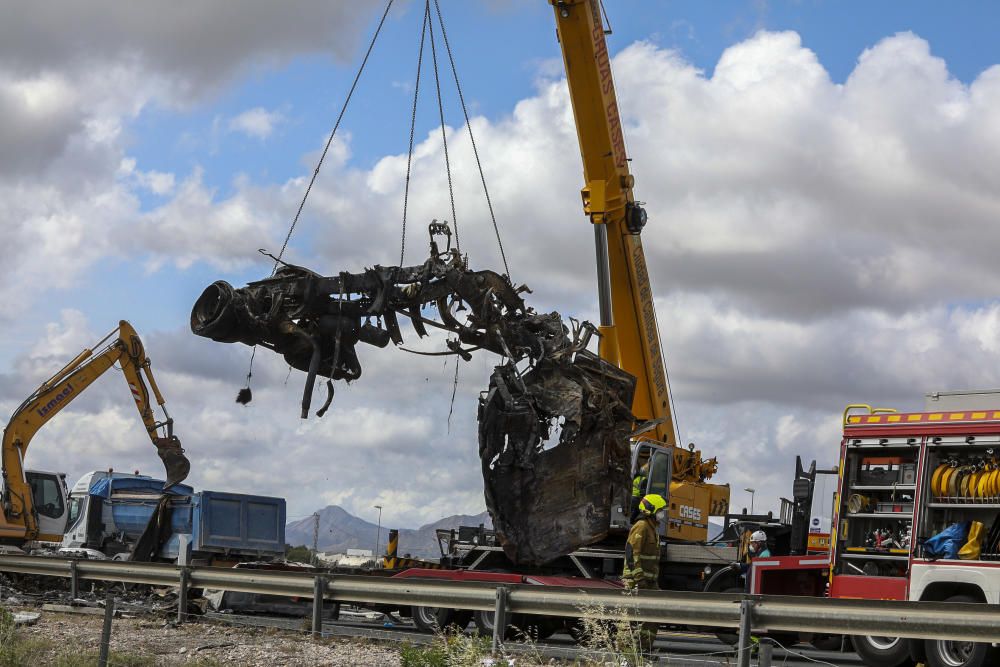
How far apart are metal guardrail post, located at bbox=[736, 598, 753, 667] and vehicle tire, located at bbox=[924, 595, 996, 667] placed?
3.66 metres

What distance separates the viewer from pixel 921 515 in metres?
14.1

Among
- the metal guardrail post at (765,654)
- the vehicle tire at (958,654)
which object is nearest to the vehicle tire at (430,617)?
the vehicle tire at (958,654)

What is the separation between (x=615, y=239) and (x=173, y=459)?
39.6ft

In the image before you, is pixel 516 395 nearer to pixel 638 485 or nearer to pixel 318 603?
pixel 638 485

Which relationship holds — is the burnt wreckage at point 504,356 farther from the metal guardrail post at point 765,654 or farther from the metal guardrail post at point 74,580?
the metal guardrail post at point 765,654

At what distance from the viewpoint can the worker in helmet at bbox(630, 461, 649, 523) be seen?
57.8 ft

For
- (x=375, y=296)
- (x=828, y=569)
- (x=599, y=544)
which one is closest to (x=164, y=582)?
(x=375, y=296)

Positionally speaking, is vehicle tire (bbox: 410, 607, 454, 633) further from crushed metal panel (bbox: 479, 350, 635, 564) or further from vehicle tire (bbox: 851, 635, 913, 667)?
vehicle tire (bbox: 851, 635, 913, 667)

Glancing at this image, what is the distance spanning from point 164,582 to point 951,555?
9.61 metres

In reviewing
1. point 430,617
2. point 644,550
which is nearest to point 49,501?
point 430,617

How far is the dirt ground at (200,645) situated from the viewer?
39.2 feet

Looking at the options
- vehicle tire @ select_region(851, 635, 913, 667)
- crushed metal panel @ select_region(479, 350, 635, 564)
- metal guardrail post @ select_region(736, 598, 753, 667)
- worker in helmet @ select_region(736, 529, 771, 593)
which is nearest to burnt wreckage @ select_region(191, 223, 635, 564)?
crushed metal panel @ select_region(479, 350, 635, 564)

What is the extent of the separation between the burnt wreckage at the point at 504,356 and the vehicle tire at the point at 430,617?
4.25ft

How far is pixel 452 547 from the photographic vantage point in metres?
19.2
